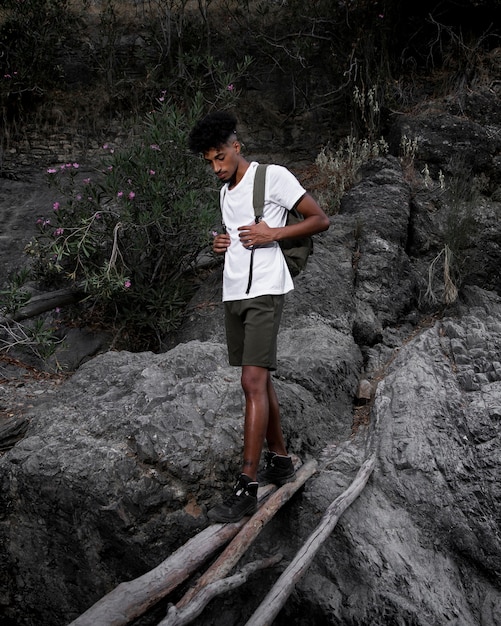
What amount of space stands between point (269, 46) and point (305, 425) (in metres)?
7.93

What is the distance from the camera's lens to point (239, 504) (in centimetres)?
310

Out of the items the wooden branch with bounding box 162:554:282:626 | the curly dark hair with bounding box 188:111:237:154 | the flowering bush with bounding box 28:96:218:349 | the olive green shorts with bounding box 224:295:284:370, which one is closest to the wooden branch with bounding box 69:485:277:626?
the wooden branch with bounding box 162:554:282:626

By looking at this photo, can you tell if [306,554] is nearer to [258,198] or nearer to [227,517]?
[227,517]

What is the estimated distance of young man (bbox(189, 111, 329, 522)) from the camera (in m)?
3.14

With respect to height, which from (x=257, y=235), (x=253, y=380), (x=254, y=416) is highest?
(x=257, y=235)

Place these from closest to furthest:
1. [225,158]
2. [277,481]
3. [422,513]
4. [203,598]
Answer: [203,598] < [225,158] < [277,481] < [422,513]

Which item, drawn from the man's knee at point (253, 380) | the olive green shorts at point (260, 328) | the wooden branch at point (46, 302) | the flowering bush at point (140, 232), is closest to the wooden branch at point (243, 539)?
the man's knee at point (253, 380)

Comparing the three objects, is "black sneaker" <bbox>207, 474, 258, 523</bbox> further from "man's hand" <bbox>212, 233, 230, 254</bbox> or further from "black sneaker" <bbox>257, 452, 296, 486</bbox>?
"man's hand" <bbox>212, 233, 230, 254</bbox>

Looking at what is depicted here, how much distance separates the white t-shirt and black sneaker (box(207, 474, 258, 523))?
37.4 inches

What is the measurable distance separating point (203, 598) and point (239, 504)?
552mm

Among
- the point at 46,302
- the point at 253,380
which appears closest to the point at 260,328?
the point at 253,380

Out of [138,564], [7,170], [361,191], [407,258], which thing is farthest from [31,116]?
[138,564]

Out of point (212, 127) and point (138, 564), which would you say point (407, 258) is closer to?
point (212, 127)

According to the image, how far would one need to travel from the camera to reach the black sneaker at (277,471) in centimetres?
346
